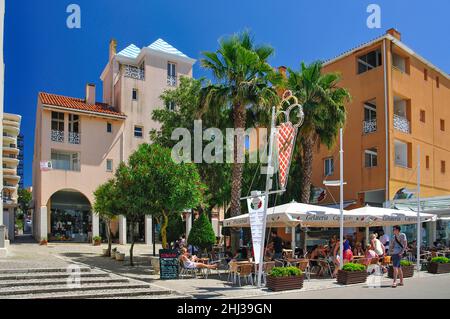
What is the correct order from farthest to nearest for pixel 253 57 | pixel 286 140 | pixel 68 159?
pixel 68 159, pixel 253 57, pixel 286 140

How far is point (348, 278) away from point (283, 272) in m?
2.75

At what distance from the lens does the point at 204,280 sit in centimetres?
1677

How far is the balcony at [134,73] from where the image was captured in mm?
38906

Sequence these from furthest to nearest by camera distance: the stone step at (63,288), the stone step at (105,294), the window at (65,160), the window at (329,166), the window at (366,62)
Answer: the window at (65,160)
the window at (329,166)
the window at (366,62)
the stone step at (63,288)
the stone step at (105,294)

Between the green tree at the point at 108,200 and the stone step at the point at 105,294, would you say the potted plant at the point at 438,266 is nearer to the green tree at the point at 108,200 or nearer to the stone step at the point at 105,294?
the stone step at the point at 105,294

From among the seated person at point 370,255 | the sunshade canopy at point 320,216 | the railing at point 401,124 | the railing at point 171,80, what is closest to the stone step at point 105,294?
the sunshade canopy at point 320,216

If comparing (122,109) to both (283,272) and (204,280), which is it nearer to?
(204,280)

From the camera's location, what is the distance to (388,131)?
29547mm

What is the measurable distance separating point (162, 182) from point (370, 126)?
16822mm

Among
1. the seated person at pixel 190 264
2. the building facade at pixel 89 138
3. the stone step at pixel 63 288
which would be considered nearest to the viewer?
the stone step at pixel 63 288

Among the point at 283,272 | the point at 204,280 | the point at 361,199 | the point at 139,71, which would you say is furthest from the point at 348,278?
the point at 139,71

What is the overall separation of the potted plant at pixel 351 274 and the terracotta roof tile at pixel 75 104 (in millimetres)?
24799

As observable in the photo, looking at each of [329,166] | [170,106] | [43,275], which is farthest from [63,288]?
[329,166]
